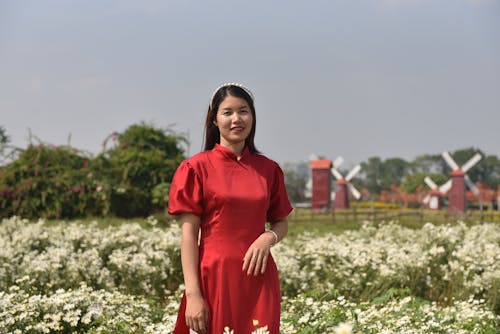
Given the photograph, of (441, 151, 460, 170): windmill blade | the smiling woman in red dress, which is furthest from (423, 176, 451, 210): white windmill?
the smiling woman in red dress

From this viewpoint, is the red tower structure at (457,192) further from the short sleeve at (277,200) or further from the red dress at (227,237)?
the red dress at (227,237)

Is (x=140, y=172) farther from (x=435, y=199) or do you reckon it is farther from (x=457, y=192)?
(x=435, y=199)

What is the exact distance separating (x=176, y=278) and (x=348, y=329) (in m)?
6.14

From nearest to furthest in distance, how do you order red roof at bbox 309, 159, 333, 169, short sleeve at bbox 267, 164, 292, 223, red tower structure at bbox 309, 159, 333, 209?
short sleeve at bbox 267, 164, 292, 223 < red tower structure at bbox 309, 159, 333, 209 < red roof at bbox 309, 159, 333, 169

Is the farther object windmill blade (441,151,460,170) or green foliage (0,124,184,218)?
windmill blade (441,151,460,170)

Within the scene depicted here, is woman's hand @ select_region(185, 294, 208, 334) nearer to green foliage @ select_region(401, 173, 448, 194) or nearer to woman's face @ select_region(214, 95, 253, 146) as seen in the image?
woman's face @ select_region(214, 95, 253, 146)

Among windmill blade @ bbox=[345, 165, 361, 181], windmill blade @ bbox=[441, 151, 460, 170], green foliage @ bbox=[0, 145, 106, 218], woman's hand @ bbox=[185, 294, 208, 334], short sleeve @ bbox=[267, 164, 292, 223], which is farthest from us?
windmill blade @ bbox=[345, 165, 361, 181]

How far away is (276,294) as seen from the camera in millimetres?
2838

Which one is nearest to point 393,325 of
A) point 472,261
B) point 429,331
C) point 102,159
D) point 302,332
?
point 429,331

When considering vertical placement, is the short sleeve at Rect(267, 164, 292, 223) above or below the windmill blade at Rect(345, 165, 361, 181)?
below

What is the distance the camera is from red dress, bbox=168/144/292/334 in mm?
2777

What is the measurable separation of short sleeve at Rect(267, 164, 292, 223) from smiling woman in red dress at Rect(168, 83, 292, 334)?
159mm

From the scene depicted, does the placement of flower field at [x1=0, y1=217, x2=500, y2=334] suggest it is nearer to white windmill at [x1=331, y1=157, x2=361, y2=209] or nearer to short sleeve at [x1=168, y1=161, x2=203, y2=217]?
short sleeve at [x1=168, y1=161, x2=203, y2=217]

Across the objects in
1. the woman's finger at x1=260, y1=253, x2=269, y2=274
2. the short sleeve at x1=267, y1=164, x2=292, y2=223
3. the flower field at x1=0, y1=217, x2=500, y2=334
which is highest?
the short sleeve at x1=267, y1=164, x2=292, y2=223
